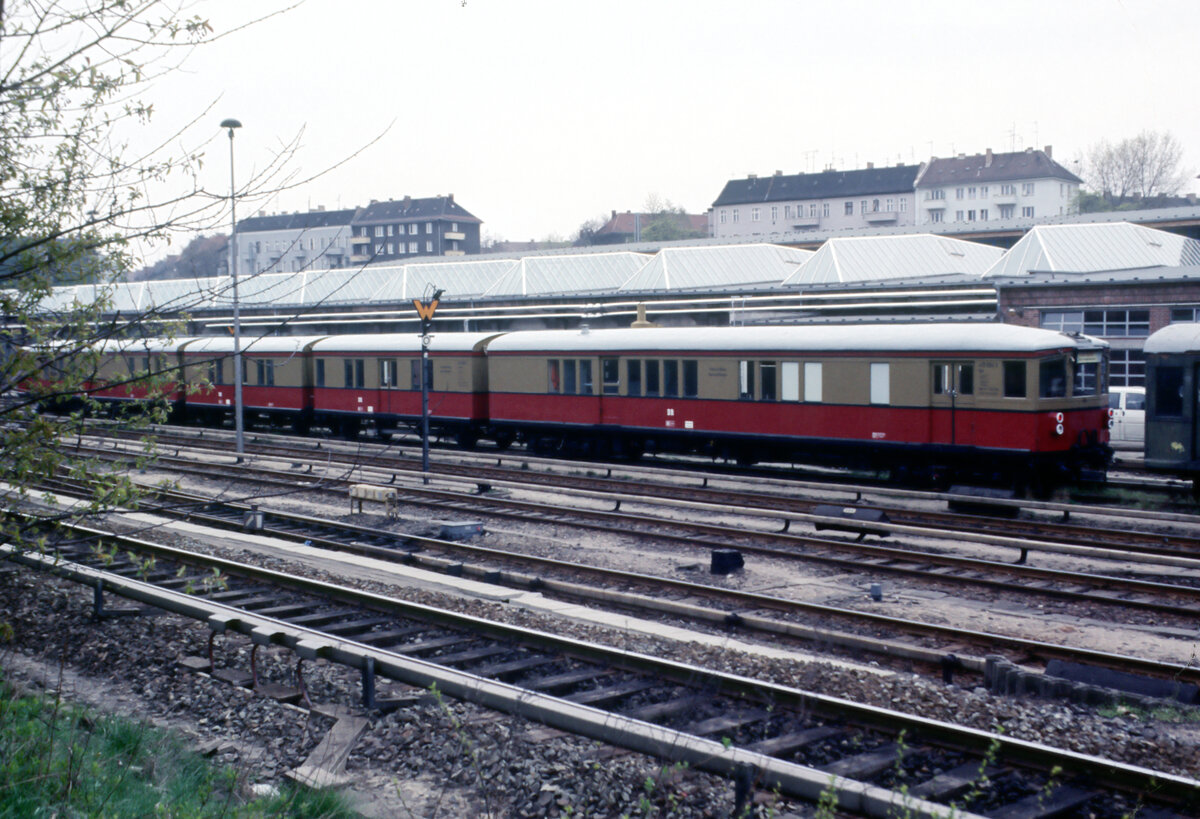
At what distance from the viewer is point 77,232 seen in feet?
20.6

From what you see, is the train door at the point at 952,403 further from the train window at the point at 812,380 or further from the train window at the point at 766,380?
the train window at the point at 766,380

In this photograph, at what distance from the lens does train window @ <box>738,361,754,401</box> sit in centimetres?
2102

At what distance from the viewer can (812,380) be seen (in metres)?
20.0

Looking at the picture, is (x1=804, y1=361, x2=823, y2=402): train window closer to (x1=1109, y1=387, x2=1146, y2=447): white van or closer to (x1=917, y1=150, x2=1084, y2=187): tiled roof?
(x1=1109, y1=387, x2=1146, y2=447): white van

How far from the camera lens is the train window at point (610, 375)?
2362 cm

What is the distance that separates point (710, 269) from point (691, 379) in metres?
18.0

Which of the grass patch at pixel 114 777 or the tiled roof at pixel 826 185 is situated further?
the tiled roof at pixel 826 185

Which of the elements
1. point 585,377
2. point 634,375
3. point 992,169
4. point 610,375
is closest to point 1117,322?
point 634,375

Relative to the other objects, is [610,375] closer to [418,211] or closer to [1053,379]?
[1053,379]

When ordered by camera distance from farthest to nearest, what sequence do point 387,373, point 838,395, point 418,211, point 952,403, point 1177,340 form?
point 418,211 → point 387,373 → point 838,395 → point 952,403 → point 1177,340

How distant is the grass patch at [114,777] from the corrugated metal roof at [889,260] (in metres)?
30.9

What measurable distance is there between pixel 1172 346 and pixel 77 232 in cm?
1749

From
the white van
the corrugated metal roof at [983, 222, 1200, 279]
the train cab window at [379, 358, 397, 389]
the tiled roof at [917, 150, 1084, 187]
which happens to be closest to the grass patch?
the train cab window at [379, 358, 397, 389]

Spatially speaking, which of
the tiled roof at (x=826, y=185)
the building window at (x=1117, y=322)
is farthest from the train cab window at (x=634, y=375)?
the tiled roof at (x=826, y=185)
